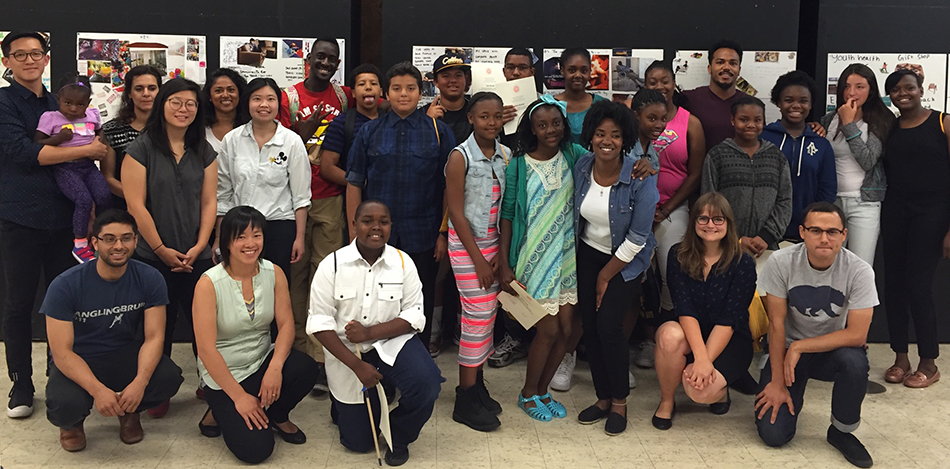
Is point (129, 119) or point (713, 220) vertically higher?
point (129, 119)

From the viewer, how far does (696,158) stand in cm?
434

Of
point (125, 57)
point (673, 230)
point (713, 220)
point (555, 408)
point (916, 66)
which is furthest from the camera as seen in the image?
point (916, 66)

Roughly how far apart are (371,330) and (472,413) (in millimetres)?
726

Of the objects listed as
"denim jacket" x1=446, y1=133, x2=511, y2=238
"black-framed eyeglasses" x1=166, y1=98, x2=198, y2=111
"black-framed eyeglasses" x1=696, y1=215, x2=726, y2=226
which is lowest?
"black-framed eyeglasses" x1=696, y1=215, x2=726, y2=226

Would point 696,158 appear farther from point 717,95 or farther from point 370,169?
point 370,169

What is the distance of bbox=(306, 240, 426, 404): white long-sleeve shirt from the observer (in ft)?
11.0

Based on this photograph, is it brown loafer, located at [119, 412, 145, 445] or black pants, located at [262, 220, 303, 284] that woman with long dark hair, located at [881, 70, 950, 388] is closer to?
black pants, located at [262, 220, 303, 284]

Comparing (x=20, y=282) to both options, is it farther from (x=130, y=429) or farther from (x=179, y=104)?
(x=179, y=104)

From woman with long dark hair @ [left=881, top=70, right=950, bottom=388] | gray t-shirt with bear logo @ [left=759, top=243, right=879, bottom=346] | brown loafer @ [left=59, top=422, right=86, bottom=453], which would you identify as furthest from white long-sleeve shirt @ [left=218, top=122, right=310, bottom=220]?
woman with long dark hair @ [left=881, top=70, right=950, bottom=388]

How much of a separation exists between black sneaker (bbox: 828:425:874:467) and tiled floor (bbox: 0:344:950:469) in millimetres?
41

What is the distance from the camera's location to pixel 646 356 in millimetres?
4695

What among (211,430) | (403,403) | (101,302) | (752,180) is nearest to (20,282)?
(101,302)

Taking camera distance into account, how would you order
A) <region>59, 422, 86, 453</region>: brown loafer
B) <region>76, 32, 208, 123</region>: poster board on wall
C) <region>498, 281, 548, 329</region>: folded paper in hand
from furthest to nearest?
<region>76, 32, 208, 123</region>: poster board on wall < <region>498, 281, 548, 329</region>: folded paper in hand < <region>59, 422, 86, 453</region>: brown loafer

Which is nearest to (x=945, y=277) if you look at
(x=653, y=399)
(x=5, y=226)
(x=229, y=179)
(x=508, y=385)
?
(x=653, y=399)
